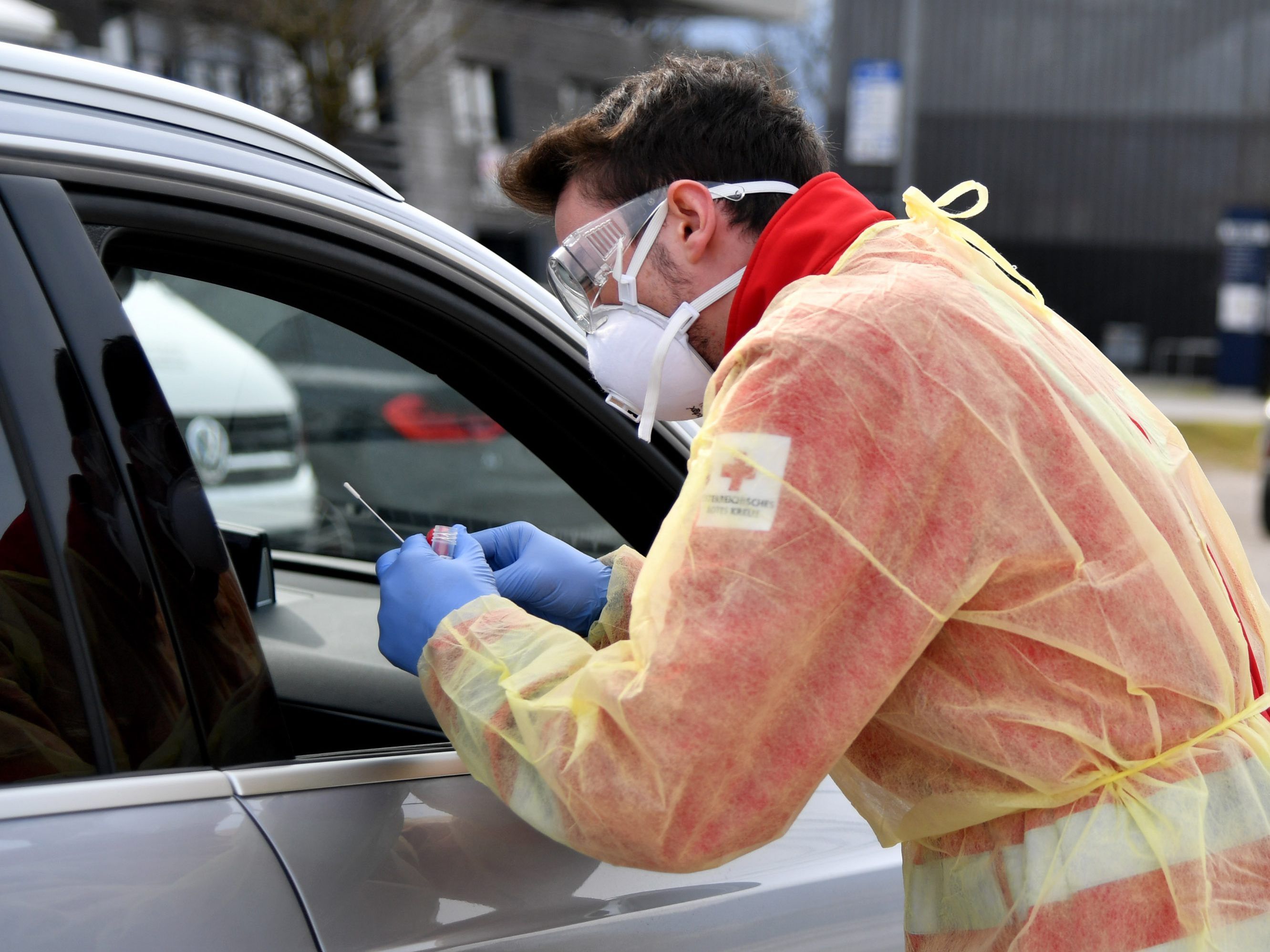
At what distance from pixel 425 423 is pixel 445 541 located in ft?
17.5

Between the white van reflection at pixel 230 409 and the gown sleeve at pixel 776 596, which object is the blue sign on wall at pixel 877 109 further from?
the gown sleeve at pixel 776 596

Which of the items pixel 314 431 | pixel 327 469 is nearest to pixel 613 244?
A: pixel 327 469

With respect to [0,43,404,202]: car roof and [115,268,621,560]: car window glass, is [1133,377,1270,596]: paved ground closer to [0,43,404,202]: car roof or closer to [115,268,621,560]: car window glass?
[115,268,621,560]: car window glass

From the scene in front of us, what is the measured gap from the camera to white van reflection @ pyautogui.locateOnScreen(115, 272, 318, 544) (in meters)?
5.27

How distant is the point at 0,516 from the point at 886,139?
9.49 metres

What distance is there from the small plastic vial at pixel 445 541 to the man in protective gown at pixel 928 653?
0.73 feet

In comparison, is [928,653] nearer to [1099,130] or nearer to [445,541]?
[445,541]

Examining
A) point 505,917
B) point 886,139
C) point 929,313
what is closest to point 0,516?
point 505,917

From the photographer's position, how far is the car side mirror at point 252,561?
207 centimetres

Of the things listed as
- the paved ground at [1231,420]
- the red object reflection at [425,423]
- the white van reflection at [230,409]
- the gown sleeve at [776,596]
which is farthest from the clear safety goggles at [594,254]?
the red object reflection at [425,423]

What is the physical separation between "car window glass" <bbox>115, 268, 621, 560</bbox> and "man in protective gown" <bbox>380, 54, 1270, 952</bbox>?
229 centimetres

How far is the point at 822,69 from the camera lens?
30250 mm

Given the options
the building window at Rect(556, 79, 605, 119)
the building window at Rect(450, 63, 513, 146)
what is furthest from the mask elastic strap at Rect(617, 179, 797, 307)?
the building window at Rect(556, 79, 605, 119)

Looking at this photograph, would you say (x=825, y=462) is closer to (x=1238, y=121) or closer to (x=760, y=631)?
(x=760, y=631)
